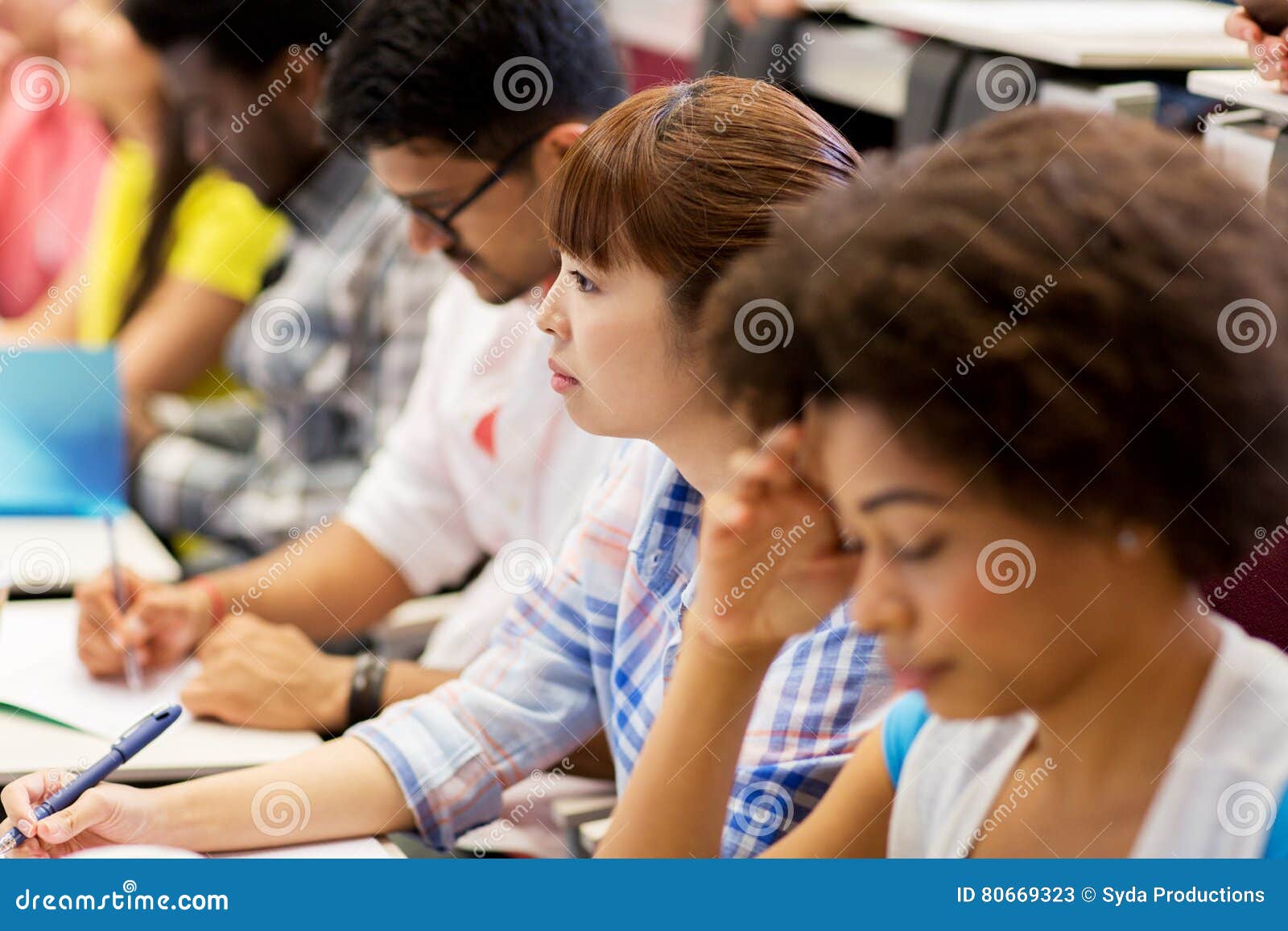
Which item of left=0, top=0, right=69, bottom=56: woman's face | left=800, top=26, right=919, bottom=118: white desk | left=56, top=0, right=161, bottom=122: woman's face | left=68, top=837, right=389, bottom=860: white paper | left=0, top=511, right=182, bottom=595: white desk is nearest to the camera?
left=68, top=837, right=389, bottom=860: white paper

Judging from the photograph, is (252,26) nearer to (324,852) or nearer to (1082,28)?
(1082,28)

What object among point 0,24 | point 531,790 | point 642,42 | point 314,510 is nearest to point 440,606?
point 314,510

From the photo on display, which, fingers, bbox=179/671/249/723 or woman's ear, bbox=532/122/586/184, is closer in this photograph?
fingers, bbox=179/671/249/723

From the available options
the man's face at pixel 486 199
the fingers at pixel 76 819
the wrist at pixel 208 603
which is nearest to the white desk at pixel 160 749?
the fingers at pixel 76 819

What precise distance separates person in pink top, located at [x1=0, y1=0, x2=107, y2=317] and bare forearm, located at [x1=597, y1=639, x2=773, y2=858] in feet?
8.30

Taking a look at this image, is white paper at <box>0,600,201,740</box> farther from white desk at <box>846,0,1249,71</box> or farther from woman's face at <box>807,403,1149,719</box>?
white desk at <box>846,0,1249,71</box>

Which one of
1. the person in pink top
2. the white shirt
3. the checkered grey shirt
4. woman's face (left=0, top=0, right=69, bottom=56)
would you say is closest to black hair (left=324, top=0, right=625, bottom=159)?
the white shirt

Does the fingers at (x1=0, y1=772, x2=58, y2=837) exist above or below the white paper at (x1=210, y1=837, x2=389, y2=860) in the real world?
below

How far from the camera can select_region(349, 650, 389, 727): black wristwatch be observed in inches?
60.3

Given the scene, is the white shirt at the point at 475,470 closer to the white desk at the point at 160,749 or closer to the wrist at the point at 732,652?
the white desk at the point at 160,749

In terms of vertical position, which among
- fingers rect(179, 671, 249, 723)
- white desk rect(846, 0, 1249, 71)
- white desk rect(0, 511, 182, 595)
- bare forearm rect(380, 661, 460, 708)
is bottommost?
white desk rect(0, 511, 182, 595)

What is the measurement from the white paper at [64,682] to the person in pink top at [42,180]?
175 cm

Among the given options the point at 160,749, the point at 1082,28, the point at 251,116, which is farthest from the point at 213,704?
the point at 1082,28

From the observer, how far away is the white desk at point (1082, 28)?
5.45ft
